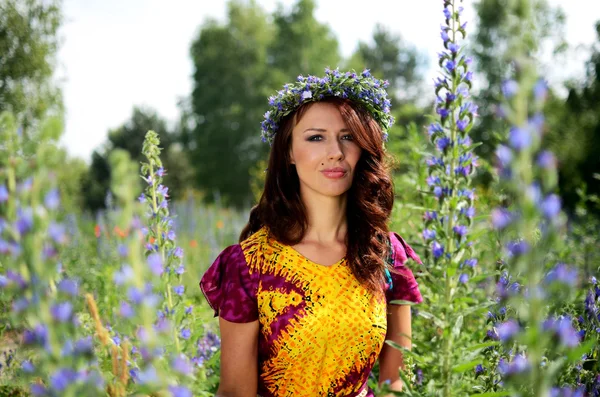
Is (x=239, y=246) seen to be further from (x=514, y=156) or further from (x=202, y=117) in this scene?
(x=202, y=117)

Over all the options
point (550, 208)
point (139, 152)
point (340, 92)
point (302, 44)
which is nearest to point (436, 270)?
point (550, 208)

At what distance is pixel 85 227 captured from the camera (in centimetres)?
992

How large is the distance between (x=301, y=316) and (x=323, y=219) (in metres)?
0.53

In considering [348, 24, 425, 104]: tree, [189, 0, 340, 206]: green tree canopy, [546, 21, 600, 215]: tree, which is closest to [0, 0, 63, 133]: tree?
[189, 0, 340, 206]: green tree canopy

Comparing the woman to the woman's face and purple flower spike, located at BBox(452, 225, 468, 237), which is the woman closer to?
the woman's face

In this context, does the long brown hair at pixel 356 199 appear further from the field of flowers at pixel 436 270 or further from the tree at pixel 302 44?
the tree at pixel 302 44

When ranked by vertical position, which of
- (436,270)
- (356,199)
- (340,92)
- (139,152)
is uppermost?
(139,152)

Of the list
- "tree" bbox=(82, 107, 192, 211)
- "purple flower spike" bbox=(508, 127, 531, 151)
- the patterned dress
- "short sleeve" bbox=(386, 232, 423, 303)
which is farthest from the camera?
"tree" bbox=(82, 107, 192, 211)

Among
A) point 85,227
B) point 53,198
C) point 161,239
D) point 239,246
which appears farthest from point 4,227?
point 85,227

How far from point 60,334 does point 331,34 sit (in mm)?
26280

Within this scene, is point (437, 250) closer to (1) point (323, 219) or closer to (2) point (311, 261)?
(2) point (311, 261)

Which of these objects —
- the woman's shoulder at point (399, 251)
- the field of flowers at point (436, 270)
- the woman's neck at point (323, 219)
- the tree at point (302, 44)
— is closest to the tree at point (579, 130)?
the tree at point (302, 44)

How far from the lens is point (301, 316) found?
259 cm

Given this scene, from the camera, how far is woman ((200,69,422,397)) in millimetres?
2617
